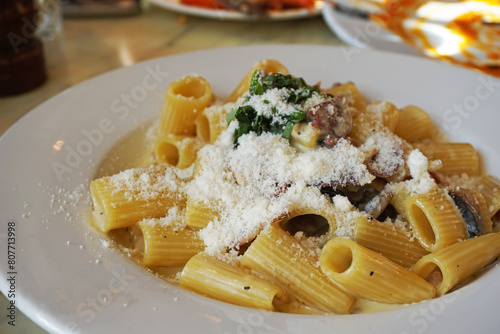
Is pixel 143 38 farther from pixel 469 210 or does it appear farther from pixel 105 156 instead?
pixel 469 210

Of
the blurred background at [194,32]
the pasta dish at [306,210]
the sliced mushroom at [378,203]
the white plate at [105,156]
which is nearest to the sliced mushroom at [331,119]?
the pasta dish at [306,210]

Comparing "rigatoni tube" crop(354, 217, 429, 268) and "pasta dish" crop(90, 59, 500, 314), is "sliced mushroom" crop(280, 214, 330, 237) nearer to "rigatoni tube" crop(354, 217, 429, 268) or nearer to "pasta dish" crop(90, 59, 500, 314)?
"pasta dish" crop(90, 59, 500, 314)

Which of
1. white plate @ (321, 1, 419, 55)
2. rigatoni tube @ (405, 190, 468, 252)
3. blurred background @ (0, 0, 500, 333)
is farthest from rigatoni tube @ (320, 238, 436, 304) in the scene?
white plate @ (321, 1, 419, 55)

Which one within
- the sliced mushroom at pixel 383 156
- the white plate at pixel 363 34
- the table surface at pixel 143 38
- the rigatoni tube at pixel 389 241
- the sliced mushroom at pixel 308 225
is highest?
the white plate at pixel 363 34

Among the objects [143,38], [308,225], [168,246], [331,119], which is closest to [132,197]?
[168,246]

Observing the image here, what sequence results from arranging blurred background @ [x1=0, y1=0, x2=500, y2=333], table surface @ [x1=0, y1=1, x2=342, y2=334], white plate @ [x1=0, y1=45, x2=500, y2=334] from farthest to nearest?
1. table surface @ [x1=0, y1=1, x2=342, y2=334]
2. blurred background @ [x1=0, y1=0, x2=500, y2=333]
3. white plate @ [x1=0, y1=45, x2=500, y2=334]

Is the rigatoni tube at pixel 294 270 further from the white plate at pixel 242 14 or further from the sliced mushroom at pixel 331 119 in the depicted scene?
the white plate at pixel 242 14

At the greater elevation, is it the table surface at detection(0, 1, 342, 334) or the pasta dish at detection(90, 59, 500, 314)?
the pasta dish at detection(90, 59, 500, 314)
